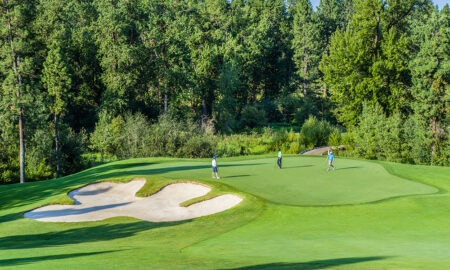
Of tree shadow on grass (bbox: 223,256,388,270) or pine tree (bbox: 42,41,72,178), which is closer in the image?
tree shadow on grass (bbox: 223,256,388,270)

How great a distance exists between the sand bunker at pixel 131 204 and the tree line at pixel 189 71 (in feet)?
75.1

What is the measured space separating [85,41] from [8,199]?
48.8 m

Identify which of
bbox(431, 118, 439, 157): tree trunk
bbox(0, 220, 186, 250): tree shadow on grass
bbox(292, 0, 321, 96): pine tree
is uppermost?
bbox(292, 0, 321, 96): pine tree

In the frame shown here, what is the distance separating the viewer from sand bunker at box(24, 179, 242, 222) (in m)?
19.6

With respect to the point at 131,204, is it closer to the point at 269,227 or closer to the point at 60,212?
the point at 60,212

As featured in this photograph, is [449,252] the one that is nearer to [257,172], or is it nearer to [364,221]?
[364,221]

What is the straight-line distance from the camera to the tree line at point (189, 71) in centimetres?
4706

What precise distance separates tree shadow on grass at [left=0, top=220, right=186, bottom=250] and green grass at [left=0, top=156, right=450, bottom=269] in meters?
0.04

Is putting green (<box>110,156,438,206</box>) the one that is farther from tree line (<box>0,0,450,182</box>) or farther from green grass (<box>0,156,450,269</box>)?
tree line (<box>0,0,450,182</box>)

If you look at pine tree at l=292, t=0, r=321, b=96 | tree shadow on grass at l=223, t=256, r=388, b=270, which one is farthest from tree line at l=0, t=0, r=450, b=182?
tree shadow on grass at l=223, t=256, r=388, b=270

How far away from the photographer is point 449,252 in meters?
10.5

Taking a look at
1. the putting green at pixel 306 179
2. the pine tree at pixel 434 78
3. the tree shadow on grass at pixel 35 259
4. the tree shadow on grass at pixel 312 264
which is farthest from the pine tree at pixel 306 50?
the tree shadow on grass at pixel 35 259

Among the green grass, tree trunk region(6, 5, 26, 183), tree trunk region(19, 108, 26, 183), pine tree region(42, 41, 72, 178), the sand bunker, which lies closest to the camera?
the green grass

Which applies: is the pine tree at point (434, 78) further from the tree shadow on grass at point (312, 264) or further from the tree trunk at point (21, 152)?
the tree trunk at point (21, 152)
